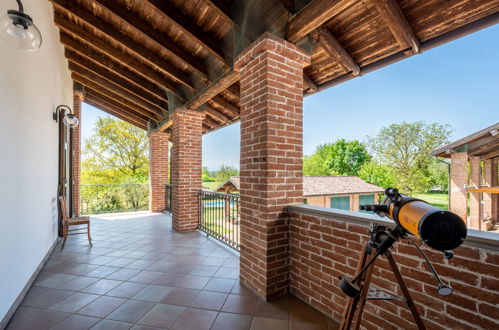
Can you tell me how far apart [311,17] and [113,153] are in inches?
562

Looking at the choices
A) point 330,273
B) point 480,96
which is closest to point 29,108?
point 330,273

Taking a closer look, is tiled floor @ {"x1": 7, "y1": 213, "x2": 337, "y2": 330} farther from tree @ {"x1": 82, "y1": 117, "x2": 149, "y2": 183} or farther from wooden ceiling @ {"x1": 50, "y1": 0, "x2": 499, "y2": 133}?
tree @ {"x1": 82, "y1": 117, "x2": 149, "y2": 183}

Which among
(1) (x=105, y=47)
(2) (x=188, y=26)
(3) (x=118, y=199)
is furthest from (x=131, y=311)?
(3) (x=118, y=199)

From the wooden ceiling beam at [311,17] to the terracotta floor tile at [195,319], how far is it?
2645 mm

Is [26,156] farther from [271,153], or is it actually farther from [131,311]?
[271,153]

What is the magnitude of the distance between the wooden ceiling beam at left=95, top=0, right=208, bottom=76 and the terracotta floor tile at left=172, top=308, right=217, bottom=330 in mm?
3088

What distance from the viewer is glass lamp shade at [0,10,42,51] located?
55.1 inches

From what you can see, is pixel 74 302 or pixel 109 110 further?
pixel 109 110

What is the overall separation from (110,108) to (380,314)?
831 cm

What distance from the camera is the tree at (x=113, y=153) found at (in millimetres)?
13148

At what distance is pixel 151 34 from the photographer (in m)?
3.00

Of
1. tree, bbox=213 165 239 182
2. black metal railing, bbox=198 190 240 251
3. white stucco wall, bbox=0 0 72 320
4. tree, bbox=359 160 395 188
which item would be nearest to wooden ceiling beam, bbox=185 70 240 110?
black metal railing, bbox=198 190 240 251

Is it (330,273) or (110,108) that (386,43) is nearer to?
(330,273)

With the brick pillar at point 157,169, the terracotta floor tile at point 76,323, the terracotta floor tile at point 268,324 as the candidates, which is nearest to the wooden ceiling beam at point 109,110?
the brick pillar at point 157,169
